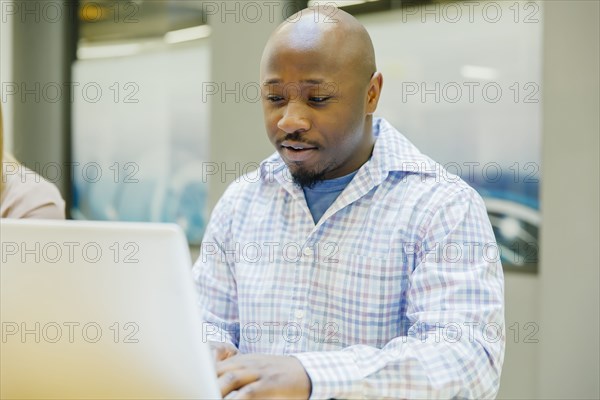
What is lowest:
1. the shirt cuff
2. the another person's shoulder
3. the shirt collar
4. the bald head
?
the shirt cuff

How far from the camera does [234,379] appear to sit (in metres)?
0.98

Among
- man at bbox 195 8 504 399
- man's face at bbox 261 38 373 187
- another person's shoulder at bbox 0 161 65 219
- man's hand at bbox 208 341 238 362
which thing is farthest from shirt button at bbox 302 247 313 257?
another person's shoulder at bbox 0 161 65 219

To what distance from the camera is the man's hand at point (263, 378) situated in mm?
974

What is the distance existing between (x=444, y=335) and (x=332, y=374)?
0.65ft

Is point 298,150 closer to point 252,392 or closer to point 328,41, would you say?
point 328,41

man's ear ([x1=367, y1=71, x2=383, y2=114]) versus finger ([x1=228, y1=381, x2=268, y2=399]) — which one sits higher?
man's ear ([x1=367, y1=71, x2=383, y2=114])

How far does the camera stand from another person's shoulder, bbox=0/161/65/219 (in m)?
1.92

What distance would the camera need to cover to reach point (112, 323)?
2.79 feet

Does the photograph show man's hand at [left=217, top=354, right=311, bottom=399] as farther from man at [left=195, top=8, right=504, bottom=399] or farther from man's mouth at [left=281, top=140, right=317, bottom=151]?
man's mouth at [left=281, top=140, right=317, bottom=151]

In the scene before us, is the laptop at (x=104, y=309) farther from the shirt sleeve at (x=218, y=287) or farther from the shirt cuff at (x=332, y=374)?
the shirt sleeve at (x=218, y=287)

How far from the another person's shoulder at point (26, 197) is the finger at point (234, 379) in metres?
1.09

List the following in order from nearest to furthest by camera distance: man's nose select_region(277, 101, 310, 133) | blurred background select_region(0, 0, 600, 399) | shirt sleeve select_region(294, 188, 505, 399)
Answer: shirt sleeve select_region(294, 188, 505, 399)
man's nose select_region(277, 101, 310, 133)
blurred background select_region(0, 0, 600, 399)

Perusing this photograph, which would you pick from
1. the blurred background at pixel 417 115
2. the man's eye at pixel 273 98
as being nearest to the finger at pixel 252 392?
the man's eye at pixel 273 98

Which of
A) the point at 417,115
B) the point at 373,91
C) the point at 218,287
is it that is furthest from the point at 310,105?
the point at 417,115
